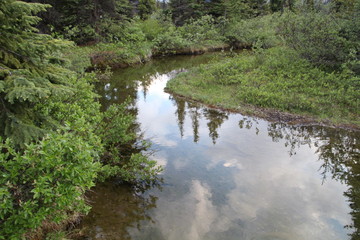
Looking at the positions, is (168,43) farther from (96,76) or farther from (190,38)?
(96,76)

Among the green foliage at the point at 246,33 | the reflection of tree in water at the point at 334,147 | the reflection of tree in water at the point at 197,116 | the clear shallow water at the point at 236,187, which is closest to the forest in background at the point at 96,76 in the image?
the green foliage at the point at 246,33

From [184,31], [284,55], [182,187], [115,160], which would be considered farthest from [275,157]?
[184,31]

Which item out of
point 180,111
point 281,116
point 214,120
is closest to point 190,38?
point 180,111

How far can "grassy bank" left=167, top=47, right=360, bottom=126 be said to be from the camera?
11859 millimetres

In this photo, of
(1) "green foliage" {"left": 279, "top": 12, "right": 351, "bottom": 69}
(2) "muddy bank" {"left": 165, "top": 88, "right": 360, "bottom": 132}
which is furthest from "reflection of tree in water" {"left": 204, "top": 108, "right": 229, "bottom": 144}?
(1) "green foliage" {"left": 279, "top": 12, "right": 351, "bottom": 69}

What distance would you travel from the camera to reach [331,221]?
20.6 ft

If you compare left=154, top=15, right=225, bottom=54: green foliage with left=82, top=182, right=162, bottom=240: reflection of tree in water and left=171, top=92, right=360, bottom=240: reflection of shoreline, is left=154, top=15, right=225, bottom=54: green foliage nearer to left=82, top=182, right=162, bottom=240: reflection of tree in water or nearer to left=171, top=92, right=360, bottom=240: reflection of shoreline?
left=171, top=92, right=360, bottom=240: reflection of shoreline

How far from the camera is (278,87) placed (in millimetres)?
13438

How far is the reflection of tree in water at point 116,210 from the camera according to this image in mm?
5531

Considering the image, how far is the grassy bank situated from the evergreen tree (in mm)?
8943

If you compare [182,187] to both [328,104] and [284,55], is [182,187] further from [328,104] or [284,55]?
[284,55]

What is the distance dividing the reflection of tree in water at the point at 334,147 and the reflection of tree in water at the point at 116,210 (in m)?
4.70

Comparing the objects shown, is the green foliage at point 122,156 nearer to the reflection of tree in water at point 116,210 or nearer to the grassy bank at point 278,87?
the reflection of tree in water at point 116,210

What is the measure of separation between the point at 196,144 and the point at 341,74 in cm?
868
